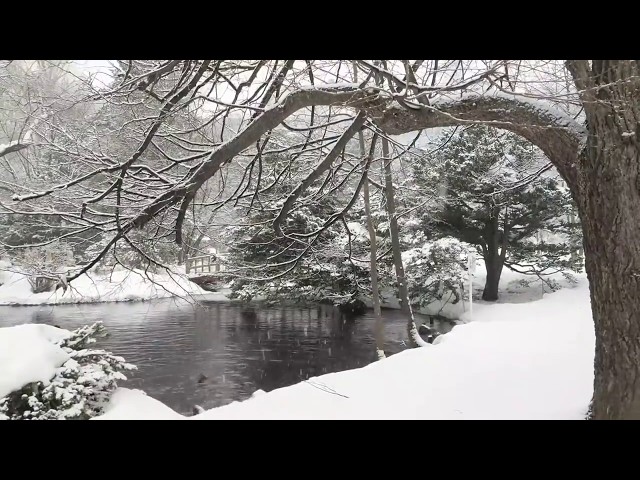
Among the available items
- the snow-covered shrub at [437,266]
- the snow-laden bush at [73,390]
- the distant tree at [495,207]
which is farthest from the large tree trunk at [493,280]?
the snow-laden bush at [73,390]

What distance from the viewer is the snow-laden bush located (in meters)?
4.30

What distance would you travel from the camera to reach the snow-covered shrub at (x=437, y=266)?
1380 centimetres

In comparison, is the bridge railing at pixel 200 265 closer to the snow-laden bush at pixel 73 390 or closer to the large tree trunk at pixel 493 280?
the snow-laden bush at pixel 73 390

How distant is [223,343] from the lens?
11.4 metres

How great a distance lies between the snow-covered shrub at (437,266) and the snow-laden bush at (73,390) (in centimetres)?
988

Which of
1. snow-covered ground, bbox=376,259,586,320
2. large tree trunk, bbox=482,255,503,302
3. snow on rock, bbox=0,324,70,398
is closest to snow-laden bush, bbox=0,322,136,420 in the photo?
snow on rock, bbox=0,324,70,398

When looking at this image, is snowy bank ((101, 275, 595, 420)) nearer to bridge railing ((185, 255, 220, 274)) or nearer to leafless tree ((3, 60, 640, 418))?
leafless tree ((3, 60, 640, 418))

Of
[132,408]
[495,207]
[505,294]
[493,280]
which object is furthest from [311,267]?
[132,408]

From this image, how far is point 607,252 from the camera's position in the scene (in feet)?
9.66

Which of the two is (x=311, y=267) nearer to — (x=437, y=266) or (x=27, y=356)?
(x=437, y=266)
